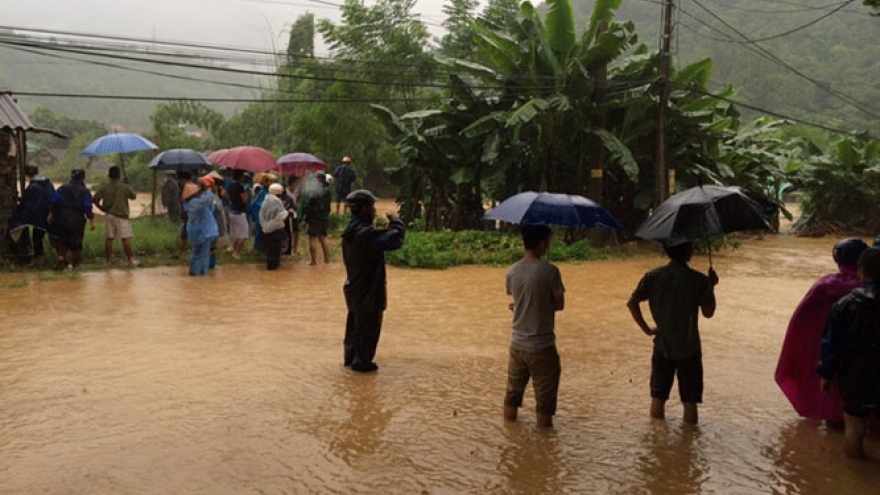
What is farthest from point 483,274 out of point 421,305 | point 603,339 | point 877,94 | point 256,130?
point 877,94

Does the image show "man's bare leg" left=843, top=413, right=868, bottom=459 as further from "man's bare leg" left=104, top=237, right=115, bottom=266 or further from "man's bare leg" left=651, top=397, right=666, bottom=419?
"man's bare leg" left=104, top=237, right=115, bottom=266

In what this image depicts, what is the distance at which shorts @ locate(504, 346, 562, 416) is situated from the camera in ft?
17.9

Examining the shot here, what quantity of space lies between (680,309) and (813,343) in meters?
1.14

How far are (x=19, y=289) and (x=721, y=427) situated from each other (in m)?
10.3

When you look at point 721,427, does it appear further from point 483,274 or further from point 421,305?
point 483,274

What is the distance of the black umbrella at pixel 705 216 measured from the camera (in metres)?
5.37

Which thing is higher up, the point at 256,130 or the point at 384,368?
the point at 256,130

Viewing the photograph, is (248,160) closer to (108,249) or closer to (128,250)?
(128,250)

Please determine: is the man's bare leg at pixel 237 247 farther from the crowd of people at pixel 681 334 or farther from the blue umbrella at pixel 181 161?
the crowd of people at pixel 681 334

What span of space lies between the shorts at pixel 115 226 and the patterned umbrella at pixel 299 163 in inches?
261

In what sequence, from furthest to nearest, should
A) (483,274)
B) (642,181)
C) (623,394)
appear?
1. (642,181)
2. (483,274)
3. (623,394)

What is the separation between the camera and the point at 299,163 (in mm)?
20609

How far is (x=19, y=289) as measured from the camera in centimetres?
1138

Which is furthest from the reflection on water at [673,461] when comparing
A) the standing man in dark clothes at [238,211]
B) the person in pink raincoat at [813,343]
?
the standing man in dark clothes at [238,211]
